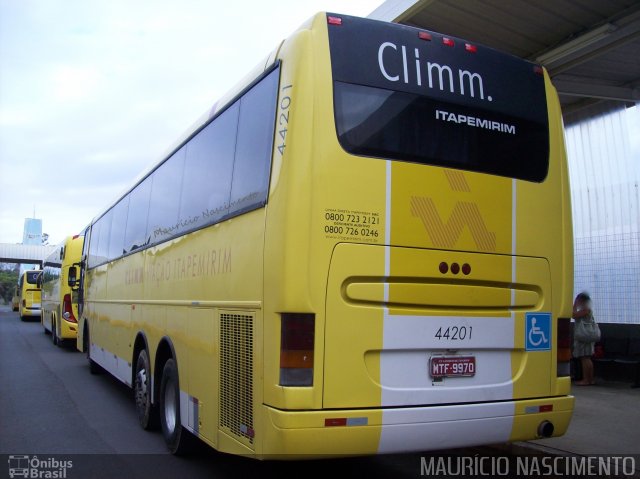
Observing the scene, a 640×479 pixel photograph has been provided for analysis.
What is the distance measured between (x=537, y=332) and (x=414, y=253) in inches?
54.3

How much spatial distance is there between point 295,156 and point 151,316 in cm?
393

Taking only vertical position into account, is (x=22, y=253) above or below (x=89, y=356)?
above

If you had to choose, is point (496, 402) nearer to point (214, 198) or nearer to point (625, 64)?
point (214, 198)

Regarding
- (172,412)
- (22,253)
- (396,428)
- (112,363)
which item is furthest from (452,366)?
(22,253)

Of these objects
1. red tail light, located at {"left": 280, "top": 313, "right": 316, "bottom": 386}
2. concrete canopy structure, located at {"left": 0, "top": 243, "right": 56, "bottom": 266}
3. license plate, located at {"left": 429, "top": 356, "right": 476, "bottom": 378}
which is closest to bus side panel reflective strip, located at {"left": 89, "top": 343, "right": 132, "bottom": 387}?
red tail light, located at {"left": 280, "top": 313, "right": 316, "bottom": 386}

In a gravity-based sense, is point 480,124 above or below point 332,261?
above

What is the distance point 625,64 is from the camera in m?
9.58

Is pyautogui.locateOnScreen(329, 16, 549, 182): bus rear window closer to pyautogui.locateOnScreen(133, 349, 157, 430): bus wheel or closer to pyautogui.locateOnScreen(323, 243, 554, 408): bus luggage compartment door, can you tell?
pyautogui.locateOnScreen(323, 243, 554, 408): bus luggage compartment door

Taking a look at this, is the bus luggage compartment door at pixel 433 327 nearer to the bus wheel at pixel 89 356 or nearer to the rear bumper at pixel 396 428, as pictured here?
the rear bumper at pixel 396 428

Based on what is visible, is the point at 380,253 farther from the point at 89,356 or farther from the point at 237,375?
the point at 89,356

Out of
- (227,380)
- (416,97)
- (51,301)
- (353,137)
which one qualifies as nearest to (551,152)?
(416,97)

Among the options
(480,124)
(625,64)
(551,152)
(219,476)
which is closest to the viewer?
(480,124)

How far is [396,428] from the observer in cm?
412

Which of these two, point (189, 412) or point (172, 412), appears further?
point (172, 412)
